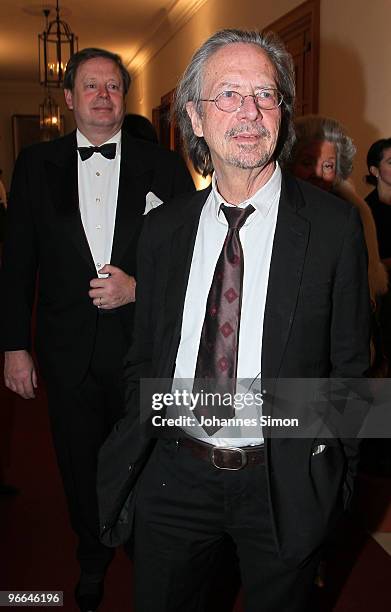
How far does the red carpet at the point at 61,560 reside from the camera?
258 centimetres

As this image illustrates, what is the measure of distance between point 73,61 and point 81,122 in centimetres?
21

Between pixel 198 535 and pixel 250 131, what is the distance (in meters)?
0.92

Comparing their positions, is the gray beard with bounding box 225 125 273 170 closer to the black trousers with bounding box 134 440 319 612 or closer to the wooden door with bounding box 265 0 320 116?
the black trousers with bounding box 134 440 319 612

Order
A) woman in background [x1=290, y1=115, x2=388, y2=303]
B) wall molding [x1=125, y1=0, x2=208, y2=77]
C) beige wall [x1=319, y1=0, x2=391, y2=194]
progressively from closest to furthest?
woman in background [x1=290, y1=115, x2=388, y2=303]
beige wall [x1=319, y1=0, x2=391, y2=194]
wall molding [x1=125, y1=0, x2=208, y2=77]

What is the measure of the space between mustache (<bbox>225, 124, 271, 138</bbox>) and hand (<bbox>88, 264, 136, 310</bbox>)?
0.76 meters

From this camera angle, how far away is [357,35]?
4586 millimetres

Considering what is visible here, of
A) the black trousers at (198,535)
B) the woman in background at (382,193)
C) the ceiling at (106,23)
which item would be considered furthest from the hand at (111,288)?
the ceiling at (106,23)

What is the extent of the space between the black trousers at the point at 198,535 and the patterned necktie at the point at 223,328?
13 cm

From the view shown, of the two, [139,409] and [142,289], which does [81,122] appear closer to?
[142,289]

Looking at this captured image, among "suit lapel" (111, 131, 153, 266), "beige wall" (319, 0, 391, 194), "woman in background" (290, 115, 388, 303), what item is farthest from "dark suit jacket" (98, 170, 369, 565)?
"beige wall" (319, 0, 391, 194)

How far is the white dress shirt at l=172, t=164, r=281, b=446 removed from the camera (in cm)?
154

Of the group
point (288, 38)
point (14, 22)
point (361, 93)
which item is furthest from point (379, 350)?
point (14, 22)

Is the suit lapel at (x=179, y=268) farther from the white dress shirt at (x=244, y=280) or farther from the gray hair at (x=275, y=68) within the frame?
the gray hair at (x=275, y=68)

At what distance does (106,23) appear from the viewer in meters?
10.8
